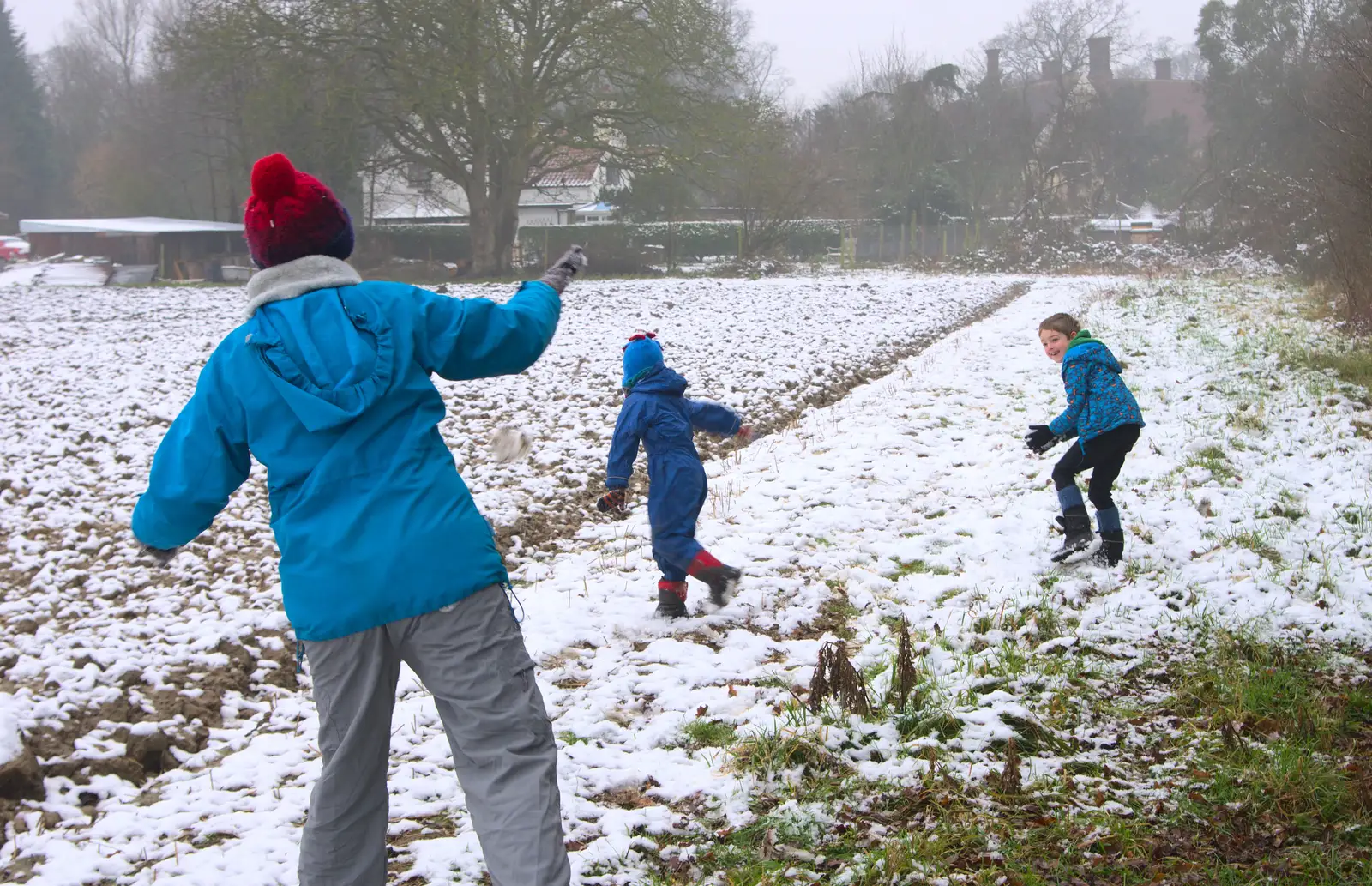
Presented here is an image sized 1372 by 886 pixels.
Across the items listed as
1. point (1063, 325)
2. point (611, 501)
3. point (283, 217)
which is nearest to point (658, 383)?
point (611, 501)

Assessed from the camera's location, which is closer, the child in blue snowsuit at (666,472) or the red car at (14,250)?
the child in blue snowsuit at (666,472)

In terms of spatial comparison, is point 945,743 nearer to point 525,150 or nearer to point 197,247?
point 525,150

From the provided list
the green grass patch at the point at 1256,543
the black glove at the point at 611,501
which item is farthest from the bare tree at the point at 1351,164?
the black glove at the point at 611,501

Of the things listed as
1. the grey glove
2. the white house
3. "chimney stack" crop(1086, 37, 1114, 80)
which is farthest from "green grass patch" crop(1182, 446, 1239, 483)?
Result: "chimney stack" crop(1086, 37, 1114, 80)

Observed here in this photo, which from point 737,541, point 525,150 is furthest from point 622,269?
point 737,541

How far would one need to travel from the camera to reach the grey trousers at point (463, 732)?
8.32 feet

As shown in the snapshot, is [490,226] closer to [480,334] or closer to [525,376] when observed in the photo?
[525,376]

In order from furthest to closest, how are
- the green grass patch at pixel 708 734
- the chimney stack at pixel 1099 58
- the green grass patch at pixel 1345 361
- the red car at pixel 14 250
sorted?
the chimney stack at pixel 1099 58 < the red car at pixel 14 250 < the green grass patch at pixel 1345 361 < the green grass patch at pixel 708 734

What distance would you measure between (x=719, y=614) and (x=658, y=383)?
118cm

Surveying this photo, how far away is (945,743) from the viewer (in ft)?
12.7

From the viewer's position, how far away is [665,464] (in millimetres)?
5434

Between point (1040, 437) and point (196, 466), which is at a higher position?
point (196, 466)

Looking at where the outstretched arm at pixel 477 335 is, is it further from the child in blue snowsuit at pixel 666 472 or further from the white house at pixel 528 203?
the white house at pixel 528 203

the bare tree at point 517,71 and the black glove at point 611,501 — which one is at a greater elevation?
the bare tree at point 517,71
